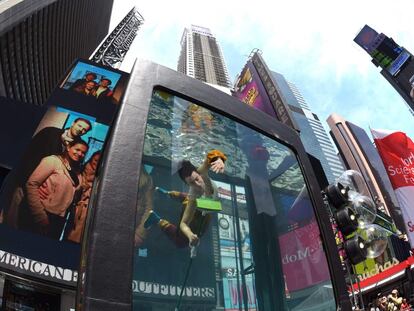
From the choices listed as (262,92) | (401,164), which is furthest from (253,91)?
(401,164)

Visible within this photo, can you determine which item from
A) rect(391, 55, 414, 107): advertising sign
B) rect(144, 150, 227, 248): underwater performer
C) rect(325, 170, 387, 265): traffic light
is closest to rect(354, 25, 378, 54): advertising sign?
rect(391, 55, 414, 107): advertising sign

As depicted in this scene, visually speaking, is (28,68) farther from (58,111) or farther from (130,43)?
(58,111)

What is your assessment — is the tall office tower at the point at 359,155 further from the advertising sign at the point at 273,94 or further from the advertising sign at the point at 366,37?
the advertising sign at the point at 273,94

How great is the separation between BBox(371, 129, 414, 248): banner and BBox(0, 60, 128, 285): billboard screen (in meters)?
8.22

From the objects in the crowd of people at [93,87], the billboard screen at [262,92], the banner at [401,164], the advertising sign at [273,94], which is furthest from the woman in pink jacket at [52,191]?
the advertising sign at [273,94]

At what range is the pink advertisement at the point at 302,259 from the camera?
174 centimetres

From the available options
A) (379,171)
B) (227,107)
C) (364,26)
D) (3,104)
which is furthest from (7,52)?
(379,171)

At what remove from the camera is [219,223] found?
1.56 meters

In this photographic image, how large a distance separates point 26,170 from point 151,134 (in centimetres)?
1055

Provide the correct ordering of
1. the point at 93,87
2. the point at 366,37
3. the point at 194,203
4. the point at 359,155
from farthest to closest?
1. the point at 359,155
2. the point at 366,37
3. the point at 93,87
4. the point at 194,203

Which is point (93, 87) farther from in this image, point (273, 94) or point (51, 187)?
point (273, 94)

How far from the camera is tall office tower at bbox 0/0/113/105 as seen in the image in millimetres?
28062

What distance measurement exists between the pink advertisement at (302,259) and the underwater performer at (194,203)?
505mm

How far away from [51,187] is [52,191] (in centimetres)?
14
